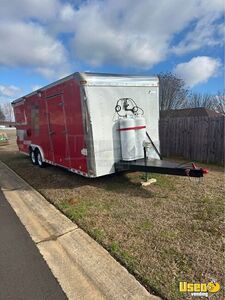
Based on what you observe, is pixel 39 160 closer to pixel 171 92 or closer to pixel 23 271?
pixel 23 271

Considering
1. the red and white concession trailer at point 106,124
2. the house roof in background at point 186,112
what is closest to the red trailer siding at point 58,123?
the red and white concession trailer at point 106,124

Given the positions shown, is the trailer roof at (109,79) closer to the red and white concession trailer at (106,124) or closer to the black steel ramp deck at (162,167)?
the red and white concession trailer at (106,124)

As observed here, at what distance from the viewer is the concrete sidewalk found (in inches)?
96.8

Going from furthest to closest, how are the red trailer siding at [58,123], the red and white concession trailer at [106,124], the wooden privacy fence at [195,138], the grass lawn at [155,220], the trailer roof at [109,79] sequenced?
1. the wooden privacy fence at [195,138]
2. the red trailer siding at [58,123]
3. the red and white concession trailer at [106,124]
4. the trailer roof at [109,79]
5. the grass lawn at [155,220]

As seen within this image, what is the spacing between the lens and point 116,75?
18.3ft

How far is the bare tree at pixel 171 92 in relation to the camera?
3203cm

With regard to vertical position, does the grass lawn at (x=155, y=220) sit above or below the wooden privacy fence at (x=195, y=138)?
below

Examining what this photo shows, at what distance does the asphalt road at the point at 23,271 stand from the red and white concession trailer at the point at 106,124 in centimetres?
227

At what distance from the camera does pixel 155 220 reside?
388cm

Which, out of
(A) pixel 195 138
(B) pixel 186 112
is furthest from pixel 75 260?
(B) pixel 186 112

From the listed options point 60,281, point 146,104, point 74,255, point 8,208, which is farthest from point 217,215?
point 8,208

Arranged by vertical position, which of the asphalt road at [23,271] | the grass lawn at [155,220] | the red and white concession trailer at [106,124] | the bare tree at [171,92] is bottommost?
the asphalt road at [23,271]

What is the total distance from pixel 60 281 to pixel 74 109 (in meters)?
3.80

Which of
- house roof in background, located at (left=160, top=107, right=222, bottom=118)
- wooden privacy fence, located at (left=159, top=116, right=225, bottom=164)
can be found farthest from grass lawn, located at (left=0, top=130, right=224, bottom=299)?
house roof in background, located at (left=160, top=107, right=222, bottom=118)
